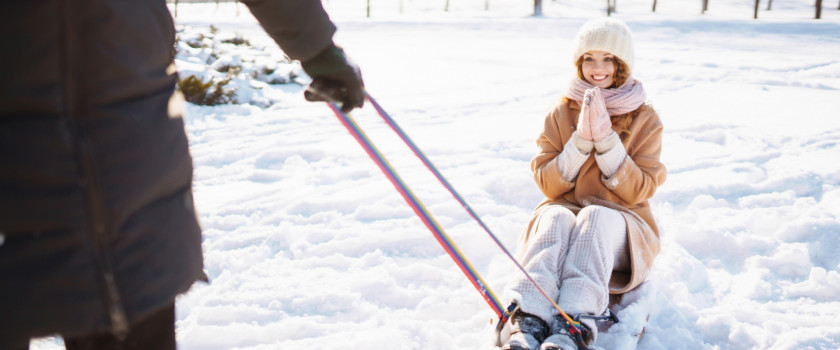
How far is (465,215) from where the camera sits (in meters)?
3.51

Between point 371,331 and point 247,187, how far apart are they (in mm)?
1876

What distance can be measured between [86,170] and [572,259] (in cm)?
169

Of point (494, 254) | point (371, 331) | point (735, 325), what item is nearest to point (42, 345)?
point (371, 331)

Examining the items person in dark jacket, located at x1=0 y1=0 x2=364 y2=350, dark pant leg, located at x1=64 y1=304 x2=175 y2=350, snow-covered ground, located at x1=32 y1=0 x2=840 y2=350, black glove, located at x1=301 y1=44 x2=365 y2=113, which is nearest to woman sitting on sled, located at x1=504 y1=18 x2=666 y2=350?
snow-covered ground, located at x1=32 y1=0 x2=840 y2=350

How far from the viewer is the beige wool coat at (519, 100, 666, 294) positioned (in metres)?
2.36

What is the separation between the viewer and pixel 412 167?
14.3ft

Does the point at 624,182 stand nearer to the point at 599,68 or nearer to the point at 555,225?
the point at 555,225

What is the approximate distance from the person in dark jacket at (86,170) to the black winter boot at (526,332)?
3.95 ft

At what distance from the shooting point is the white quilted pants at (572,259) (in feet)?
6.93

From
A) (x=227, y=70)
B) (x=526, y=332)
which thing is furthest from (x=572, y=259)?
(x=227, y=70)

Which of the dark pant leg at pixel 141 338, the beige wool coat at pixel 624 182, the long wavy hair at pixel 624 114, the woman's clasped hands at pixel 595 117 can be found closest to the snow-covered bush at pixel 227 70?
the beige wool coat at pixel 624 182

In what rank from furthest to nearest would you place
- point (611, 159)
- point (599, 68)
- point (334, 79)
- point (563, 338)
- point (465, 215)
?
1. point (465, 215)
2. point (599, 68)
3. point (611, 159)
4. point (563, 338)
5. point (334, 79)

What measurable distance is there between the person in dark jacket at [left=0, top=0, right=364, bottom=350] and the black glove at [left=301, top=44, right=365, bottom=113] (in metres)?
0.45

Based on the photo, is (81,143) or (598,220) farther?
(598,220)
